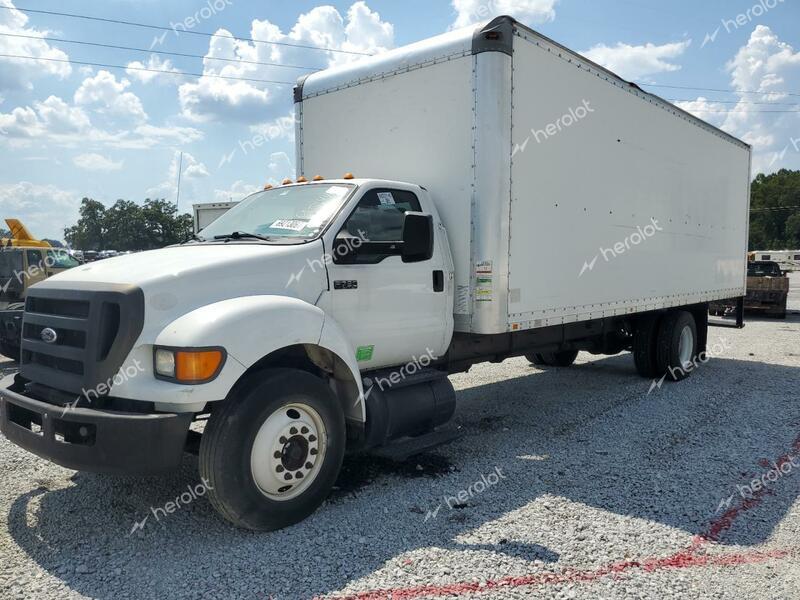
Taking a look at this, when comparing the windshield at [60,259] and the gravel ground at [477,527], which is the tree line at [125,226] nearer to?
the windshield at [60,259]

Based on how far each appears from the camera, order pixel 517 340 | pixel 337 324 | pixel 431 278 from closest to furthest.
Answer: pixel 337 324 → pixel 431 278 → pixel 517 340

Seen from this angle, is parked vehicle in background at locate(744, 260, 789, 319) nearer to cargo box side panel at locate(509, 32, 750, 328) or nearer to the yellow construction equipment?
cargo box side panel at locate(509, 32, 750, 328)

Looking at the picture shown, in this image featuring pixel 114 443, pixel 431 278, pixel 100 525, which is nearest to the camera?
pixel 114 443

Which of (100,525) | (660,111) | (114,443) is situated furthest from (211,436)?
(660,111)

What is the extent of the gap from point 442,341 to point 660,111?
473 cm

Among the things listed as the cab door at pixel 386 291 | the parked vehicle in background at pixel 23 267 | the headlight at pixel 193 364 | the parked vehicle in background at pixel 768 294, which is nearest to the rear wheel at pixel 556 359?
the cab door at pixel 386 291

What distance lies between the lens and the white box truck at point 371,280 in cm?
360

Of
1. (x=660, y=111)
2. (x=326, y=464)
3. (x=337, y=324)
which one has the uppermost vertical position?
(x=660, y=111)

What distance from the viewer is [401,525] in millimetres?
4055

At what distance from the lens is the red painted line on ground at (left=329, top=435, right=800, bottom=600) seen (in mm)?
3229

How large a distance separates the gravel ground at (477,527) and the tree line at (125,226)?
5738cm

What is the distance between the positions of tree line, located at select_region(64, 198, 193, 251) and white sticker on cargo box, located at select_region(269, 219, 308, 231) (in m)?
57.3

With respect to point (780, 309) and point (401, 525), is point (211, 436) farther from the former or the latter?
point (780, 309)

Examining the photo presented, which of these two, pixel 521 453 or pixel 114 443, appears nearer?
pixel 114 443
